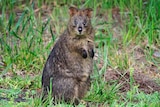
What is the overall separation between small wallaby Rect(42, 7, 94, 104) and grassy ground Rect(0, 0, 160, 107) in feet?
0.77

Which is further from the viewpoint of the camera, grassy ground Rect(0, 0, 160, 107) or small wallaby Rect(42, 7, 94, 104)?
grassy ground Rect(0, 0, 160, 107)

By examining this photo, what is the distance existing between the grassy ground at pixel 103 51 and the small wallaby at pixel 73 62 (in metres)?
0.23

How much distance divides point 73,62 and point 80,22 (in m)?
0.51

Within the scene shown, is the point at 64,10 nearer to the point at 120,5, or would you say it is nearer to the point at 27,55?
the point at 120,5

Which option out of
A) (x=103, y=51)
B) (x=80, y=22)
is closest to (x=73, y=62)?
(x=80, y=22)

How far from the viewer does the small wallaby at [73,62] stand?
24.8 feet

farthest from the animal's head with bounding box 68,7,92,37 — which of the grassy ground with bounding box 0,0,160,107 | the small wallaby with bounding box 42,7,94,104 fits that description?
the grassy ground with bounding box 0,0,160,107

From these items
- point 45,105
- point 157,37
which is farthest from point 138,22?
point 45,105

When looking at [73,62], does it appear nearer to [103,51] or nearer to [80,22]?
[80,22]

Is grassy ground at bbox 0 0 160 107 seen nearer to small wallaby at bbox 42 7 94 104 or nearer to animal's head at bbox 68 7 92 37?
small wallaby at bbox 42 7 94 104

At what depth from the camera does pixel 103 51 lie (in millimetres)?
9461

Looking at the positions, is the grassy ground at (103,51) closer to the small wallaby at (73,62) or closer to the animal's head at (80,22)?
the small wallaby at (73,62)

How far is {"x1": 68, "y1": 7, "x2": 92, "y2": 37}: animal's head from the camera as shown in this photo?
7606 millimetres

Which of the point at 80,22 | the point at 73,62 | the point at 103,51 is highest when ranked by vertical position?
the point at 80,22
